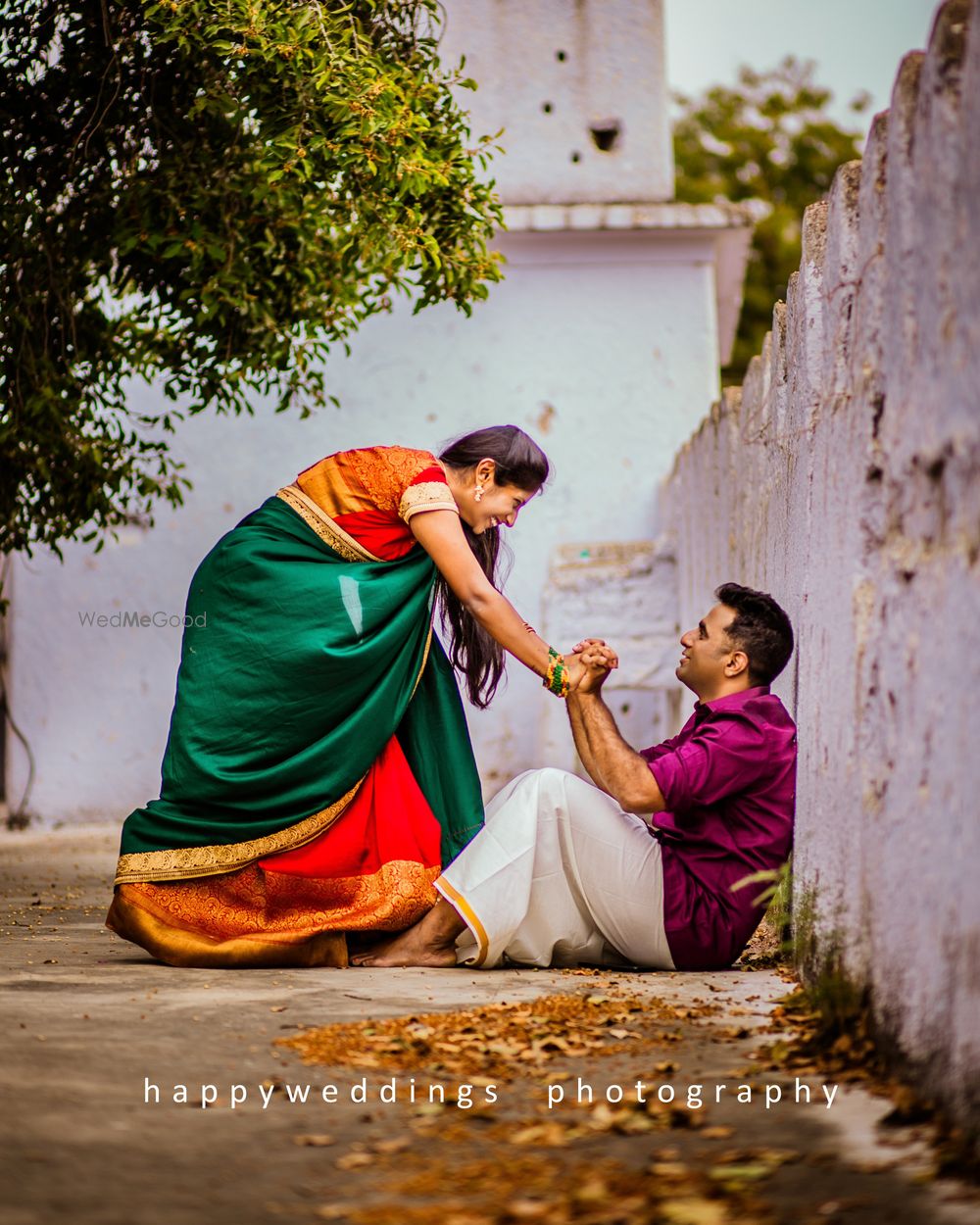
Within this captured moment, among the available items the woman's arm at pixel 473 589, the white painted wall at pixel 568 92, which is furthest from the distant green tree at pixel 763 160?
the woman's arm at pixel 473 589

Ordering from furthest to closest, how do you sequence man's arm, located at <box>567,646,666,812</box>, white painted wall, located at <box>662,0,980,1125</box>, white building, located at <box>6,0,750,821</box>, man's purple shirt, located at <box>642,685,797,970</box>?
white building, located at <box>6,0,750,821</box>, man's purple shirt, located at <box>642,685,797,970</box>, man's arm, located at <box>567,646,666,812</box>, white painted wall, located at <box>662,0,980,1125</box>

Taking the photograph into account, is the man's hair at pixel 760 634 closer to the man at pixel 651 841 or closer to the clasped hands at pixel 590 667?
the man at pixel 651 841

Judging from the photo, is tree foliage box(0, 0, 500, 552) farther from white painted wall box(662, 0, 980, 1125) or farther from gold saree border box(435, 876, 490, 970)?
gold saree border box(435, 876, 490, 970)

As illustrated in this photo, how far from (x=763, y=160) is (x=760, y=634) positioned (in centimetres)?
2198

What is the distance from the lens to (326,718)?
393 centimetres

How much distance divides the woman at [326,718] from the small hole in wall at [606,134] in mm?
5574

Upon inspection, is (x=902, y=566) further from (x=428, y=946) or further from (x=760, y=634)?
(x=428, y=946)

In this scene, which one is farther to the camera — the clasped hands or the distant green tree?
the distant green tree

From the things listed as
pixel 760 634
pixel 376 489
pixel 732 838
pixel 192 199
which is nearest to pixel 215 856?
pixel 376 489

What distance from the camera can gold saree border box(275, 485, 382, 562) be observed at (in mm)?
4043

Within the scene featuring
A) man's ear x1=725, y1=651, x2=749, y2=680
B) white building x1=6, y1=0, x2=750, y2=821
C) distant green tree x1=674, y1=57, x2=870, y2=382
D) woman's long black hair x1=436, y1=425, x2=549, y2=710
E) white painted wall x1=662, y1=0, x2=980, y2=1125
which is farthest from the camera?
distant green tree x1=674, y1=57, x2=870, y2=382

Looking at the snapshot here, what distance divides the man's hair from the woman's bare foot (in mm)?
976

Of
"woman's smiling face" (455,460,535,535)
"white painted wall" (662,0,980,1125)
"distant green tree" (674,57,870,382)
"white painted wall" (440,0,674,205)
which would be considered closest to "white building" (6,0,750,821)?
"white painted wall" (440,0,674,205)

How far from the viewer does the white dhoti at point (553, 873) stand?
3.51m
